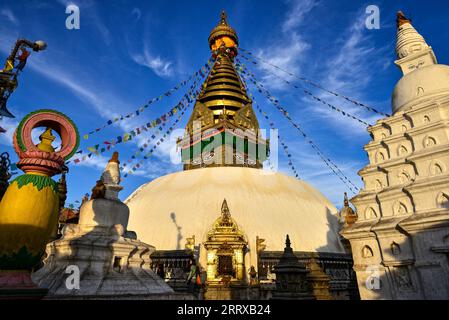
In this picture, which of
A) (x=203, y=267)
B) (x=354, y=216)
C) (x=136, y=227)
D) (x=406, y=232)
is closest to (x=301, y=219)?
(x=354, y=216)

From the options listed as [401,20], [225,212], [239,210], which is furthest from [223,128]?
[401,20]

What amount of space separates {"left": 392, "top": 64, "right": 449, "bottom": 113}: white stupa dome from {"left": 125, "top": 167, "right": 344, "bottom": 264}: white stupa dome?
9235mm

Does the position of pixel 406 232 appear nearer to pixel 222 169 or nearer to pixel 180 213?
pixel 180 213

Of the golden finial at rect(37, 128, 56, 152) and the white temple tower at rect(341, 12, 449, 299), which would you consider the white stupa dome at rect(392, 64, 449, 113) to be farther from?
the golden finial at rect(37, 128, 56, 152)

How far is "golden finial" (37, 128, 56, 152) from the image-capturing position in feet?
16.1

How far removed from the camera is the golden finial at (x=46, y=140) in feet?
16.1

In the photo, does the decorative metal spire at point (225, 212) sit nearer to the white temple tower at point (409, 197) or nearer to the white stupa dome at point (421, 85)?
the white temple tower at point (409, 197)

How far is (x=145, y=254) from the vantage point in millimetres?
9508

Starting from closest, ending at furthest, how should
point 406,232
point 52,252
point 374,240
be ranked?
1. point 52,252
2. point 406,232
3. point 374,240

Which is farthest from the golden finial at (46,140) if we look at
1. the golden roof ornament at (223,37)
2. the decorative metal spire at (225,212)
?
the golden roof ornament at (223,37)

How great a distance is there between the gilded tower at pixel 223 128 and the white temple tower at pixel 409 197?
49.5 feet

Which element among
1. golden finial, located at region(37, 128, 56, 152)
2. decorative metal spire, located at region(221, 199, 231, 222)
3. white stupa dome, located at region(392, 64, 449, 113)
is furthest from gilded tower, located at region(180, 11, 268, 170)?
golden finial, located at region(37, 128, 56, 152)

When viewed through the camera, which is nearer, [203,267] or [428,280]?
[428,280]
